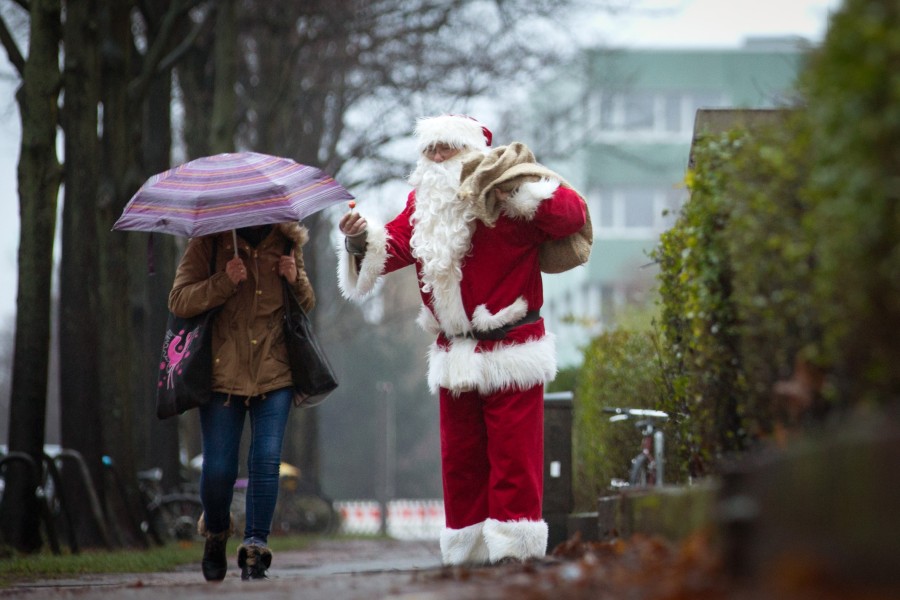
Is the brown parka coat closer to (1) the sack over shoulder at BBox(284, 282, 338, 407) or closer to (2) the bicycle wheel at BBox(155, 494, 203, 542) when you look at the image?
(1) the sack over shoulder at BBox(284, 282, 338, 407)

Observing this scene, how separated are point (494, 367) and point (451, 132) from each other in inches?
48.8

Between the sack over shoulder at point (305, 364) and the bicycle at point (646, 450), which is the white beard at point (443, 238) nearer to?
the sack over shoulder at point (305, 364)

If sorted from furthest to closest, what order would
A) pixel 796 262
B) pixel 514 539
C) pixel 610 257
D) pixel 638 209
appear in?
1. pixel 638 209
2. pixel 610 257
3. pixel 514 539
4. pixel 796 262

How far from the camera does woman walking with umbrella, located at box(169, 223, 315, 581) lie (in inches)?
290

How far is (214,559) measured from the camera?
7363mm

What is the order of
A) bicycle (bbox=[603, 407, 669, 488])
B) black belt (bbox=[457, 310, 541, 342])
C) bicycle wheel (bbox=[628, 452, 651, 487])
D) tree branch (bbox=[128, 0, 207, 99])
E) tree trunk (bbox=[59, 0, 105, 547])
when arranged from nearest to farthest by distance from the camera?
black belt (bbox=[457, 310, 541, 342]), bicycle (bbox=[603, 407, 669, 488]), bicycle wheel (bbox=[628, 452, 651, 487]), tree trunk (bbox=[59, 0, 105, 547]), tree branch (bbox=[128, 0, 207, 99])

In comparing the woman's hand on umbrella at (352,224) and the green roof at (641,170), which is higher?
the green roof at (641,170)

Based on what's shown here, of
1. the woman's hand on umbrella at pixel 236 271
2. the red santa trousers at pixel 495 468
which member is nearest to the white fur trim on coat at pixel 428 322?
the red santa trousers at pixel 495 468

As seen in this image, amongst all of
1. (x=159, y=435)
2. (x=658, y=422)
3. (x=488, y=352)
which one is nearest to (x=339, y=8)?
(x=159, y=435)

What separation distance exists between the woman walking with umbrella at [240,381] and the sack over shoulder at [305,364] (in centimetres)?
5

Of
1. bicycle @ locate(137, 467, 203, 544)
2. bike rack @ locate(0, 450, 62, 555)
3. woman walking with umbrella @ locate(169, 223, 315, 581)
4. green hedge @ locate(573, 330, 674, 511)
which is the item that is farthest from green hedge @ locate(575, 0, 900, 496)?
bicycle @ locate(137, 467, 203, 544)

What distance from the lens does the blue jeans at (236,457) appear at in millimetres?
7367

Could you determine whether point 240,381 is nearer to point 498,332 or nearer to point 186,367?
point 186,367

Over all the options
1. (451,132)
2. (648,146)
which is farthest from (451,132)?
(648,146)
